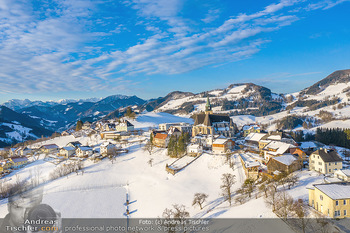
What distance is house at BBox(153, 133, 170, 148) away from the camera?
6981 centimetres

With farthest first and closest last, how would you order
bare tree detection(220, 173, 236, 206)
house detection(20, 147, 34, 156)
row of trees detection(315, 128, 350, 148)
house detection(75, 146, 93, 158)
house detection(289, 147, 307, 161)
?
house detection(20, 147, 34, 156), house detection(75, 146, 93, 158), row of trees detection(315, 128, 350, 148), house detection(289, 147, 307, 161), bare tree detection(220, 173, 236, 206)

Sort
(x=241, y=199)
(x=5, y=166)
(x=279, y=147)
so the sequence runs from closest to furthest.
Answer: (x=241, y=199) < (x=279, y=147) < (x=5, y=166)

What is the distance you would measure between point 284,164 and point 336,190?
1534cm

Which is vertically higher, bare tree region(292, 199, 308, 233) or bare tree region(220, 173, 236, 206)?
Result: bare tree region(292, 199, 308, 233)

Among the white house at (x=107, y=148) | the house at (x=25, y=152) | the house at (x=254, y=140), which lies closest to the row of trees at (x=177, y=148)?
the white house at (x=107, y=148)

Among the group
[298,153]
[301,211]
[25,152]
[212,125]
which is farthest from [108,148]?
[301,211]

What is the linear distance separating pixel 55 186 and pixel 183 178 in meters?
29.4

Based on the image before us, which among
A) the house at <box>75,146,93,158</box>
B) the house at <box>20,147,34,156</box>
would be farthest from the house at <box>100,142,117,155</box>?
the house at <box>20,147,34,156</box>

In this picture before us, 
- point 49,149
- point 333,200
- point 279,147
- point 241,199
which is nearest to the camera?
point 333,200

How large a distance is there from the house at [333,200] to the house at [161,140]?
48705mm

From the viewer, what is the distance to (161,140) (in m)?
70.6

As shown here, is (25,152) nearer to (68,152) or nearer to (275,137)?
(68,152)

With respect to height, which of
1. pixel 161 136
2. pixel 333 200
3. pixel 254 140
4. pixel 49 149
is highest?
pixel 161 136

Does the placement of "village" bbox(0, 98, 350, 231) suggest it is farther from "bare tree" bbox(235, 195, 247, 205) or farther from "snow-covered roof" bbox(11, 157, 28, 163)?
"bare tree" bbox(235, 195, 247, 205)
